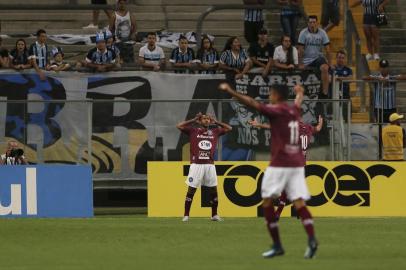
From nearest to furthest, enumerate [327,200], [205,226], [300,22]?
[205,226] → [327,200] → [300,22]

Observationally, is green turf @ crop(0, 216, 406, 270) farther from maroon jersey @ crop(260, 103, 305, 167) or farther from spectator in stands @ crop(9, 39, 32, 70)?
spectator in stands @ crop(9, 39, 32, 70)

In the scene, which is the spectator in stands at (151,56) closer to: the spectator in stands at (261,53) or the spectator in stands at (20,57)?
the spectator in stands at (261,53)

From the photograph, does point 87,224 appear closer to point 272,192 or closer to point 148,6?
point 272,192

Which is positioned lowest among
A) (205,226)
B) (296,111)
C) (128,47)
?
(205,226)

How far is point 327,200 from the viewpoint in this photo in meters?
28.8

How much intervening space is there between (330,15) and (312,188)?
554 centimetres

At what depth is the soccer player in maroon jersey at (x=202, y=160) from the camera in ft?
85.4

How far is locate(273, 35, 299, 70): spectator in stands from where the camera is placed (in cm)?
3005

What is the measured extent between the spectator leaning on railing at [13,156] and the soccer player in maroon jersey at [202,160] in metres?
4.52

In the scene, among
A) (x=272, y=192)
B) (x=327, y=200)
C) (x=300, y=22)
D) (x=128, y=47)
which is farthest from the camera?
(x=300, y=22)

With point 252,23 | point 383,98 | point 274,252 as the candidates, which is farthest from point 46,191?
point 274,252

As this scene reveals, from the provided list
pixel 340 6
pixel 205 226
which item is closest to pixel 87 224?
pixel 205 226

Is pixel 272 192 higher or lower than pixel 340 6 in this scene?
lower

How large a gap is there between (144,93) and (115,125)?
151 centimetres
